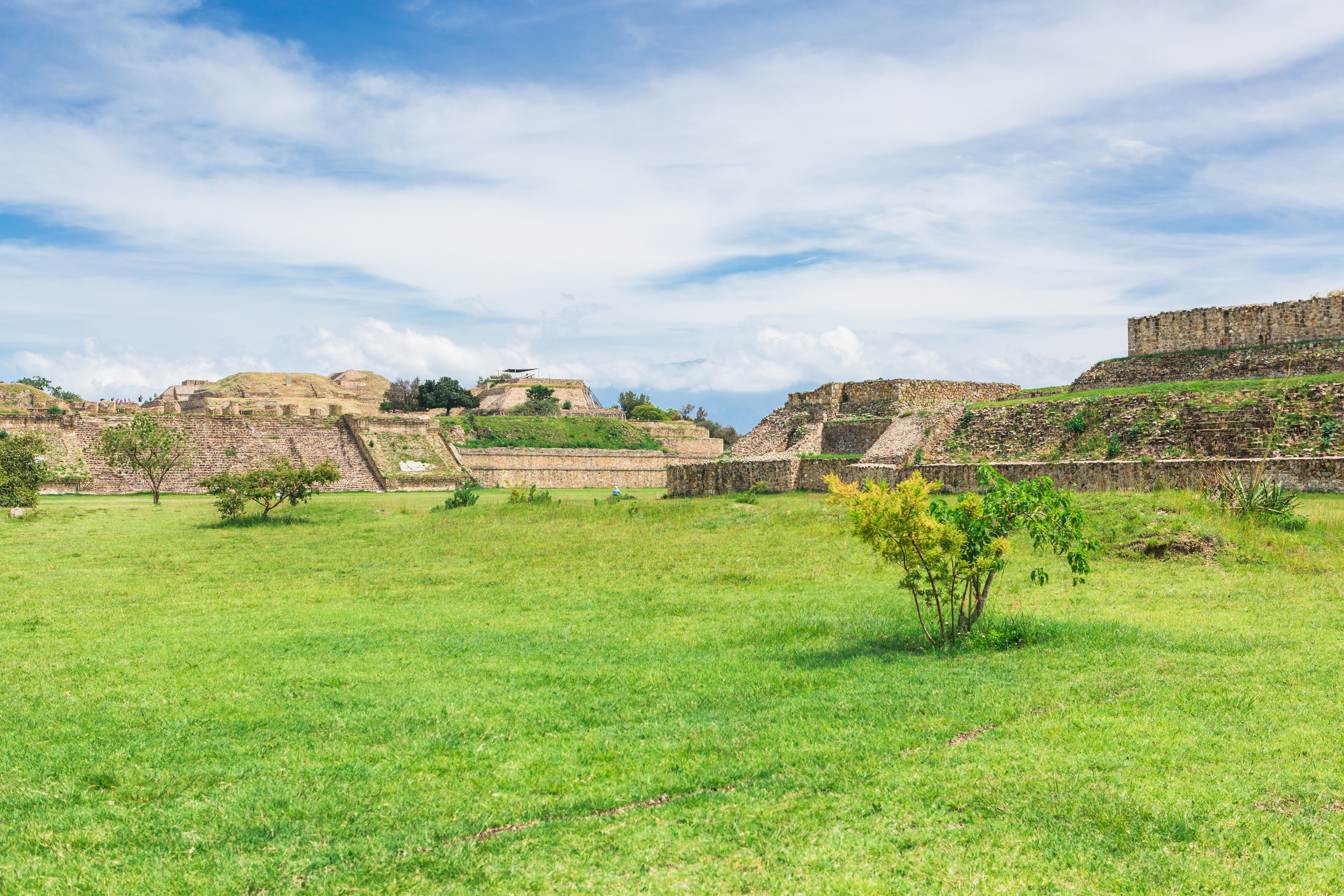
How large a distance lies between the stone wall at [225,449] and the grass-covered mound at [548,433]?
729 centimetres

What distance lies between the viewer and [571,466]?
4878cm

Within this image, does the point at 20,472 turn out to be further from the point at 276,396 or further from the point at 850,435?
the point at 276,396

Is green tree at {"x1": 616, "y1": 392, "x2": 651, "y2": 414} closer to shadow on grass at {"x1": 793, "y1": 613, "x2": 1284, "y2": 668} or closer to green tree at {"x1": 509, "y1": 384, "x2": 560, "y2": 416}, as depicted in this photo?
green tree at {"x1": 509, "y1": 384, "x2": 560, "y2": 416}

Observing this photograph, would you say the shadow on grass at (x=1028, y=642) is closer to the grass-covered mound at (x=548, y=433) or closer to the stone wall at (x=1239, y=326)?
the stone wall at (x=1239, y=326)

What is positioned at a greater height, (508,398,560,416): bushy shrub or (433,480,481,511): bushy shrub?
(508,398,560,416): bushy shrub

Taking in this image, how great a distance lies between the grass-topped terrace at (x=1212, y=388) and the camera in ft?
56.5

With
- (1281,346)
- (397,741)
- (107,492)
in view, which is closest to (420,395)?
(107,492)

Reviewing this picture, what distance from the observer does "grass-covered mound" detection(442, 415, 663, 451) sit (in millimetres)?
51625

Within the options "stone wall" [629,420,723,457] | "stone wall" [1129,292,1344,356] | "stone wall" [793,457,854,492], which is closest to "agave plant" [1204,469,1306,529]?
"stone wall" [1129,292,1344,356]

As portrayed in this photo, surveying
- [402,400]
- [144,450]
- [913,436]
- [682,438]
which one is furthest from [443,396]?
[913,436]

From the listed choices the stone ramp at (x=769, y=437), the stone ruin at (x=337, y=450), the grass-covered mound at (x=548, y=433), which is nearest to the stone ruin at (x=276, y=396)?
the stone ruin at (x=337, y=450)

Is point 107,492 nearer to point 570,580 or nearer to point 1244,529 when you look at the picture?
point 570,580

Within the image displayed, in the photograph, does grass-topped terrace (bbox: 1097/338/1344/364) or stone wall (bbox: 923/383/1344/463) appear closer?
stone wall (bbox: 923/383/1344/463)

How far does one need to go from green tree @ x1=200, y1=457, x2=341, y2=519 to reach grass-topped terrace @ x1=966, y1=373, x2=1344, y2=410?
59.5 ft
